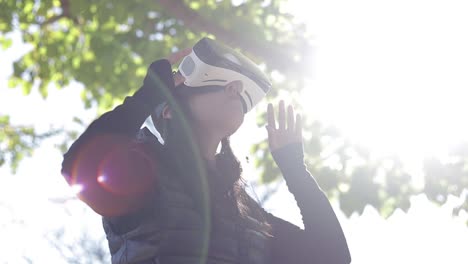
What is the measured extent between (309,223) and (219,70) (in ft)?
2.08

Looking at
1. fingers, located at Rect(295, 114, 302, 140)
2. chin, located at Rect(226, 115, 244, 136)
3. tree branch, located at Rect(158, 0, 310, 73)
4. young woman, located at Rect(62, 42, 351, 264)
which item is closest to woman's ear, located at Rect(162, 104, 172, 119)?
young woman, located at Rect(62, 42, 351, 264)

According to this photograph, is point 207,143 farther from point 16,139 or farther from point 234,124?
point 16,139

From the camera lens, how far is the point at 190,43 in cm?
668

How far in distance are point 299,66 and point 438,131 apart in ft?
4.92

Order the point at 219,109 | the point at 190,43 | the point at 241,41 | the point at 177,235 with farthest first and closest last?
the point at 190,43
the point at 241,41
the point at 219,109
the point at 177,235

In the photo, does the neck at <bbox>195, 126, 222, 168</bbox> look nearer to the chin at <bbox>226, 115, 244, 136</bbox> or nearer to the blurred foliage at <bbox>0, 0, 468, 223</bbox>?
the chin at <bbox>226, 115, 244, 136</bbox>

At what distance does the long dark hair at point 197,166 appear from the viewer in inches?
80.9

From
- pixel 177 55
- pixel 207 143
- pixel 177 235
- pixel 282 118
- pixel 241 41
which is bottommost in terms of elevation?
pixel 177 235

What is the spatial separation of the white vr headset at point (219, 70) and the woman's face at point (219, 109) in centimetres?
3

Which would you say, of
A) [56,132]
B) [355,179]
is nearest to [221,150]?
[355,179]

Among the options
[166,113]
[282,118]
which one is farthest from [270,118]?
[166,113]

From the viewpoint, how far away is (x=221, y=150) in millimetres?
2330

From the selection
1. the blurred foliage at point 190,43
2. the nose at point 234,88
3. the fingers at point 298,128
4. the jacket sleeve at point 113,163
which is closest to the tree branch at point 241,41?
the blurred foliage at point 190,43

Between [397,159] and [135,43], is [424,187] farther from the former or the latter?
[135,43]
